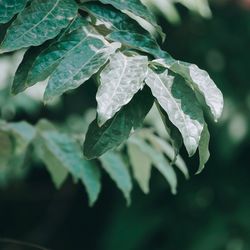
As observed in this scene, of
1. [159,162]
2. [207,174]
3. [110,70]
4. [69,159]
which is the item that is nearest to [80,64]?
[110,70]

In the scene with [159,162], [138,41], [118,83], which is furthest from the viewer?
[159,162]

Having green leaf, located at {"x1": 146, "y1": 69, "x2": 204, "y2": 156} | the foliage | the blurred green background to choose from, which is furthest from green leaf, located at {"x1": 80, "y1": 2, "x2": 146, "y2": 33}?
the blurred green background

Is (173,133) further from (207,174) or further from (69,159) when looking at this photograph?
(207,174)

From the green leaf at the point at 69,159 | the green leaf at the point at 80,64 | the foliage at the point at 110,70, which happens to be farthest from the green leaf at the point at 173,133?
the green leaf at the point at 69,159

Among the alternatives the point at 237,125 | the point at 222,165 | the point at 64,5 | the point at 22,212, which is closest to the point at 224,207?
the point at 222,165

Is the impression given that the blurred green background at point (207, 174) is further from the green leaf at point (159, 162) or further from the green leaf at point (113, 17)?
the green leaf at point (113, 17)

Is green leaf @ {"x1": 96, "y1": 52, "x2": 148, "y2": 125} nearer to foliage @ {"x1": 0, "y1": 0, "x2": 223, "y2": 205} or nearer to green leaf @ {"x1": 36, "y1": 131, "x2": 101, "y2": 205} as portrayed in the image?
foliage @ {"x1": 0, "y1": 0, "x2": 223, "y2": 205}

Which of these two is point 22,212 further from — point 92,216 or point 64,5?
point 64,5
